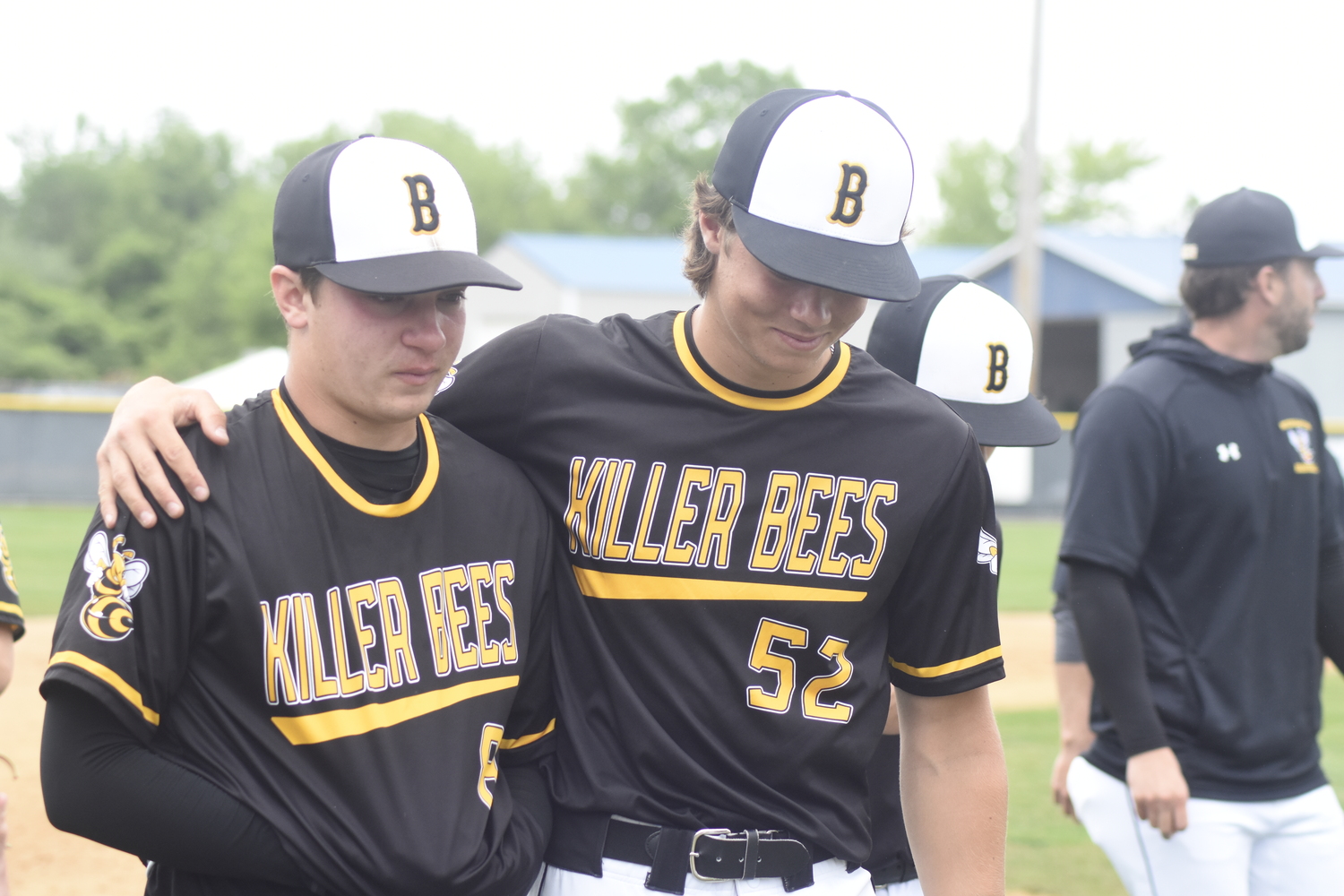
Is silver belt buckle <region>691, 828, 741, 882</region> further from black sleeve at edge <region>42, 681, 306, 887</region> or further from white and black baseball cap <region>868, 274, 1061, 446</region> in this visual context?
white and black baseball cap <region>868, 274, 1061, 446</region>

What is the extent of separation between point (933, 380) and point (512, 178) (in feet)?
229

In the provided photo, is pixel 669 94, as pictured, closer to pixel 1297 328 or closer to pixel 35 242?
pixel 35 242

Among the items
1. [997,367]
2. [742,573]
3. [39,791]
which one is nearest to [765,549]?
[742,573]

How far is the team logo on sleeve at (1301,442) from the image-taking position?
4016mm

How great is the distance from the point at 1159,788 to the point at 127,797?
281 centimetres

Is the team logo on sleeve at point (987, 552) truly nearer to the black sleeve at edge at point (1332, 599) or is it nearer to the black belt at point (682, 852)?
the black belt at point (682, 852)

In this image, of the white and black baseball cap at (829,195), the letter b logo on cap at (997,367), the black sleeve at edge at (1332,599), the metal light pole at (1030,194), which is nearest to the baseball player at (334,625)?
the white and black baseball cap at (829,195)

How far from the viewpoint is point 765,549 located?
2.48 m

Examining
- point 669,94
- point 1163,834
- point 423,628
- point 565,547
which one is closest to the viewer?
point 423,628

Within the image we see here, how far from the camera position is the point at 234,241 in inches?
2259

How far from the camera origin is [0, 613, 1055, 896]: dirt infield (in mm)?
5766

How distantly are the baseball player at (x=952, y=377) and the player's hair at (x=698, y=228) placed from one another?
0.67m

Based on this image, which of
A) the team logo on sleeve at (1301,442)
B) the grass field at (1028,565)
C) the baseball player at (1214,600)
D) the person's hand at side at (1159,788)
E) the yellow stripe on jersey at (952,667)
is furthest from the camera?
the grass field at (1028,565)

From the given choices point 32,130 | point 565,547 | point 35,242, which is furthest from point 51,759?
point 32,130
